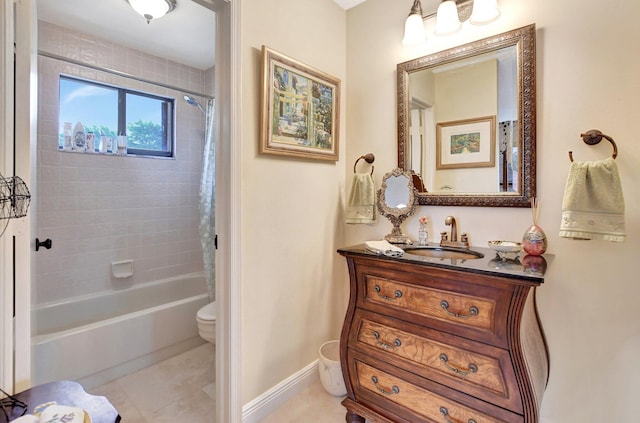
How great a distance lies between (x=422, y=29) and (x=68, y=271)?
121 inches

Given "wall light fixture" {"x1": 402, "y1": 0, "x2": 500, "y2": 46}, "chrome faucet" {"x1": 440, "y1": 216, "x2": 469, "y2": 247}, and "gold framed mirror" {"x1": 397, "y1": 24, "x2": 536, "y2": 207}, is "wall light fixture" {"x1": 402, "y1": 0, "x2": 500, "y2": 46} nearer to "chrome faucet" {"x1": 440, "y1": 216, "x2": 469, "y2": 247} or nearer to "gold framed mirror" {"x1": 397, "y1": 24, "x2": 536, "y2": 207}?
"gold framed mirror" {"x1": 397, "y1": 24, "x2": 536, "y2": 207}

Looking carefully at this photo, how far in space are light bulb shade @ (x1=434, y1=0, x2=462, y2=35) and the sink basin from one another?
1.13 metres

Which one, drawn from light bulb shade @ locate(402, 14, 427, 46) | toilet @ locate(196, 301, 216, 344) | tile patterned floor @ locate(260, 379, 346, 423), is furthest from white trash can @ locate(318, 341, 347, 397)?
light bulb shade @ locate(402, 14, 427, 46)

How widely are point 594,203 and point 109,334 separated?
2761mm

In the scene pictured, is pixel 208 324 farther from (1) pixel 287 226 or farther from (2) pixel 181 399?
(1) pixel 287 226

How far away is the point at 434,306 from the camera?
50.1 inches

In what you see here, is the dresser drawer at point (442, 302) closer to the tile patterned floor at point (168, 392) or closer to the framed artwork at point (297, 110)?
the framed artwork at point (297, 110)

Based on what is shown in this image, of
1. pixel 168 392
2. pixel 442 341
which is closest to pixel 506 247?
pixel 442 341

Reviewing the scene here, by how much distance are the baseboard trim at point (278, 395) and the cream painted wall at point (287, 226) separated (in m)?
0.03

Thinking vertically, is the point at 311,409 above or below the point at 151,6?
below

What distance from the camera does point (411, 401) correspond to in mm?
1343

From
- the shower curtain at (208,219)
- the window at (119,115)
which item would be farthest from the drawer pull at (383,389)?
the window at (119,115)

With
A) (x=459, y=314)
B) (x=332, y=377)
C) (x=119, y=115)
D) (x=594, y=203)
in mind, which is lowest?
(x=332, y=377)

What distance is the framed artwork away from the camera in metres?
1.60
